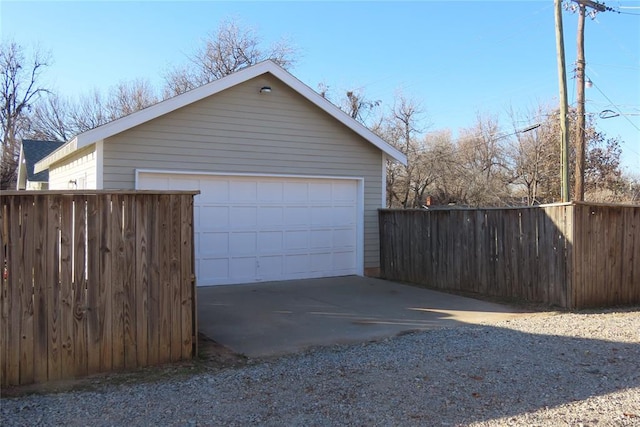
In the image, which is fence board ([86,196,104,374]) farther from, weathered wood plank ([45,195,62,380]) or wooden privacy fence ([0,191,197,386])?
weathered wood plank ([45,195,62,380])

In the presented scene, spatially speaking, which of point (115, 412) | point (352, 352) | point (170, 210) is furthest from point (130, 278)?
point (352, 352)

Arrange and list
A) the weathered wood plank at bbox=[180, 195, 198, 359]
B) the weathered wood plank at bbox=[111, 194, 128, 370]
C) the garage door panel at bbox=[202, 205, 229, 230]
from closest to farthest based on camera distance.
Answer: the weathered wood plank at bbox=[111, 194, 128, 370] → the weathered wood plank at bbox=[180, 195, 198, 359] → the garage door panel at bbox=[202, 205, 229, 230]

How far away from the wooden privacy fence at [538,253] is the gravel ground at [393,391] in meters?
2.42

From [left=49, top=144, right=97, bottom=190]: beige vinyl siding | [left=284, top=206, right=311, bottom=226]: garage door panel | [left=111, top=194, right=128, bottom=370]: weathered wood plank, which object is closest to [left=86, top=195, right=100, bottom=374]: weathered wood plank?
[left=111, top=194, right=128, bottom=370]: weathered wood plank

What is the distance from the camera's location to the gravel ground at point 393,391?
3.67m

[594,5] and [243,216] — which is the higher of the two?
[594,5]

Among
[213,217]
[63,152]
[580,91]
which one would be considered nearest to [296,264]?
[213,217]

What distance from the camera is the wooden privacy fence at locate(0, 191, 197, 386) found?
434 centimetres

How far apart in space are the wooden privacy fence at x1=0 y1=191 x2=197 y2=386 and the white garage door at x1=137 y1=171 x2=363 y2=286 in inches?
185

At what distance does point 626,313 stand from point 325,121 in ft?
22.3

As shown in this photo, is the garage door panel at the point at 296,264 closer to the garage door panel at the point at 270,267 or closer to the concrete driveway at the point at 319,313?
the garage door panel at the point at 270,267

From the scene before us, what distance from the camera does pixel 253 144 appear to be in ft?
34.0

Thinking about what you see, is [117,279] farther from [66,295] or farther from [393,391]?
[393,391]

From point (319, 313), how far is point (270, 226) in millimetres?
3389
